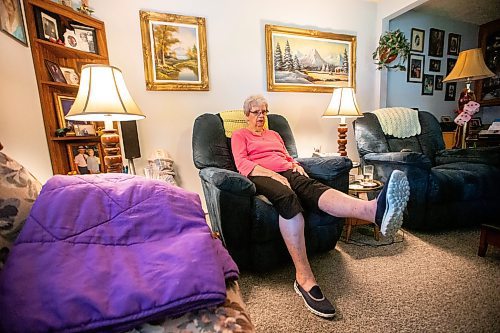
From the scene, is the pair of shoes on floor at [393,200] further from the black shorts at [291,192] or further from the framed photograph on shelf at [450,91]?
the framed photograph on shelf at [450,91]

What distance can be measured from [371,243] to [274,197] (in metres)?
0.96

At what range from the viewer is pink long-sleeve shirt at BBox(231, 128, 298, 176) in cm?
156

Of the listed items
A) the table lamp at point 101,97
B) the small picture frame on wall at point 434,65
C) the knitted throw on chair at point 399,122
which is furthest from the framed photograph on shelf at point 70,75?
the small picture frame on wall at point 434,65

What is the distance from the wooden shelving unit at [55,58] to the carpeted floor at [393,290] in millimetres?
1432

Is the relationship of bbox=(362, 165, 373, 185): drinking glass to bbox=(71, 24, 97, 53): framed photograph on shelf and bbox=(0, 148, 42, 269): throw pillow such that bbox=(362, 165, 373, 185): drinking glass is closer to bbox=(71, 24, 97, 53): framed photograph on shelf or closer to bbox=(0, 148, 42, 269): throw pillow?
bbox=(0, 148, 42, 269): throw pillow

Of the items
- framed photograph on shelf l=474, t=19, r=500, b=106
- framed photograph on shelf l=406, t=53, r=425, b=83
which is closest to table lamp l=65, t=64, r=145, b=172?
framed photograph on shelf l=406, t=53, r=425, b=83

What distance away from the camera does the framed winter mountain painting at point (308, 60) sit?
2.38 m

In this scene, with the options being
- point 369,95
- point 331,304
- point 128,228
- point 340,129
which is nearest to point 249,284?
point 331,304

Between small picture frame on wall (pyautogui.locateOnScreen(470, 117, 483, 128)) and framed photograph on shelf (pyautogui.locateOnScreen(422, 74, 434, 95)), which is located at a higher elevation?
framed photograph on shelf (pyautogui.locateOnScreen(422, 74, 434, 95))

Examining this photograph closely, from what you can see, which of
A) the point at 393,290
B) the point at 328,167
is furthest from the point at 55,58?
the point at 393,290

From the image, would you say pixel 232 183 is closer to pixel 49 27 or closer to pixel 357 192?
pixel 357 192

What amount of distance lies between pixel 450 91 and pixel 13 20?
4.62 m

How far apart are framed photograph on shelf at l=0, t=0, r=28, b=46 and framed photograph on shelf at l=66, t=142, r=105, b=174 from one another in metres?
0.65

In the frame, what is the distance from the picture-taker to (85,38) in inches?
69.3
